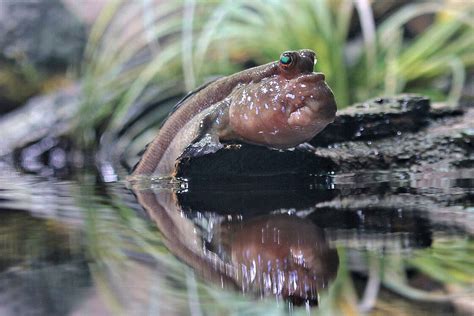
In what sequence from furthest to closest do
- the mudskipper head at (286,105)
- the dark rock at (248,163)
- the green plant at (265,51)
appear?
the green plant at (265,51)
the dark rock at (248,163)
the mudskipper head at (286,105)

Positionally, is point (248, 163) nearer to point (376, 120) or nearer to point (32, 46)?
point (376, 120)

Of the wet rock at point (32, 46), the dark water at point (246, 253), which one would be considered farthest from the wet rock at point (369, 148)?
the wet rock at point (32, 46)

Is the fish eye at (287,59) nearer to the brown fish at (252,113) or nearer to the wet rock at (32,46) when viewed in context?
the brown fish at (252,113)

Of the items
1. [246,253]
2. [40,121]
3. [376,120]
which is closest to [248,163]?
[376,120]

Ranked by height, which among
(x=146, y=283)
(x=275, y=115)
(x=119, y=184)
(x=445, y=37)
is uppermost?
(x=445, y=37)

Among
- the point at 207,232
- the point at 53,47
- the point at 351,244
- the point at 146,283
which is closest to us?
the point at 146,283

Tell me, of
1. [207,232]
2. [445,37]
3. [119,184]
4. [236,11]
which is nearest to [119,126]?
[236,11]

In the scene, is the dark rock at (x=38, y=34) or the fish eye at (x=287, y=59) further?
the dark rock at (x=38, y=34)

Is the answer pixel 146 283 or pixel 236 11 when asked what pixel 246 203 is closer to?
pixel 146 283

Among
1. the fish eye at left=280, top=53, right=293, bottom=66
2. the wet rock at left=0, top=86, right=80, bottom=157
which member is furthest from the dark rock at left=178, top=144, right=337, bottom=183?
the wet rock at left=0, top=86, right=80, bottom=157
